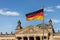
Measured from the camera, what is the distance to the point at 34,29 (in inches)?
3688

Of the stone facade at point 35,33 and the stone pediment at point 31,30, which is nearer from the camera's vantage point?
the stone facade at point 35,33

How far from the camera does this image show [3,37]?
10181cm

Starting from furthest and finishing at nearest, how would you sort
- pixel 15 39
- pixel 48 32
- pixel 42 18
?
pixel 15 39
pixel 48 32
pixel 42 18

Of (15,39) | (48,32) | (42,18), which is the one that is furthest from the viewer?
(15,39)

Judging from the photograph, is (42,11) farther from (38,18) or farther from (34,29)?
(34,29)

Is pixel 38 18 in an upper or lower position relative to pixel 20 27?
lower

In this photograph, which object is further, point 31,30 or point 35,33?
point 31,30

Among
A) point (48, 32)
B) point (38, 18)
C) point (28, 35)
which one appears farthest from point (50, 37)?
point (38, 18)

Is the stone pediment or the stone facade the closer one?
the stone facade

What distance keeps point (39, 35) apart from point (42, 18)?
4370 cm

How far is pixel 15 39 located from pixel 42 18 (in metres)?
49.3

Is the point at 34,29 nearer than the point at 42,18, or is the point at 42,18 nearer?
the point at 42,18

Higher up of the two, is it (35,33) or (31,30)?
(31,30)

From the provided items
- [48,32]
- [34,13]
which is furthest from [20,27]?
[34,13]
